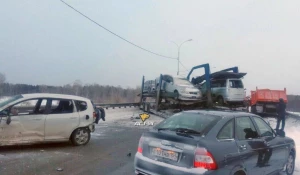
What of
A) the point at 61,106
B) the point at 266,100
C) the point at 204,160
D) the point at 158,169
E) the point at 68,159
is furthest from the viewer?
the point at 266,100

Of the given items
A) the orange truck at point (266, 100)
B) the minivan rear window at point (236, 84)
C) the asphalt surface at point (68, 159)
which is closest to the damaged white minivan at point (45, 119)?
the asphalt surface at point (68, 159)

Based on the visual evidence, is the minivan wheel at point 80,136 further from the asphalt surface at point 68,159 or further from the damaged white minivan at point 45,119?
the asphalt surface at point 68,159

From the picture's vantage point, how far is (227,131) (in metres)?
4.65

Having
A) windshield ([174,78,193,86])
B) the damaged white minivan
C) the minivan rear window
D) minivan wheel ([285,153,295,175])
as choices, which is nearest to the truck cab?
the minivan rear window

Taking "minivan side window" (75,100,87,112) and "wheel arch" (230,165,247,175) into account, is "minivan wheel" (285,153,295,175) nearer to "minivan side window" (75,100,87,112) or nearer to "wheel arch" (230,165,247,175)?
"wheel arch" (230,165,247,175)

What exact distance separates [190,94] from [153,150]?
585 inches

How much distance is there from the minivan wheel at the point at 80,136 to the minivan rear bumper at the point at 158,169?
4703 millimetres

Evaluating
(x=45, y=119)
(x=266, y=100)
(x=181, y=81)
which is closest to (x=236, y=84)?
(x=266, y=100)

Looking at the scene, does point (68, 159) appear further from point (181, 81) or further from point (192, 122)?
point (181, 81)

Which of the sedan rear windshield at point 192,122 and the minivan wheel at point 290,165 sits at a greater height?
the sedan rear windshield at point 192,122

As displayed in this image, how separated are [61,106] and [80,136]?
1.16m

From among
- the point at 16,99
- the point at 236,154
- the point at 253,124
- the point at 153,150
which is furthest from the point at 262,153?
the point at 16,99

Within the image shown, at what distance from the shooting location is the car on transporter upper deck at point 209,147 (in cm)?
409

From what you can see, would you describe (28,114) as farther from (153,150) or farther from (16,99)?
(153,150)
